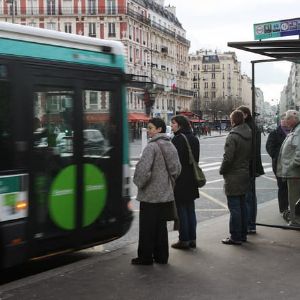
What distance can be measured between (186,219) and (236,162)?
3.24 ft

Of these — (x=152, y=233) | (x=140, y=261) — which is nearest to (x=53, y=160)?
(x=152, y=233)

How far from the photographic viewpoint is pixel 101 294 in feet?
17.4

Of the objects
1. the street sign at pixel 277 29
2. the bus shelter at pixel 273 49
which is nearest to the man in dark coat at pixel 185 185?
the bus shelter at pixel 273 49

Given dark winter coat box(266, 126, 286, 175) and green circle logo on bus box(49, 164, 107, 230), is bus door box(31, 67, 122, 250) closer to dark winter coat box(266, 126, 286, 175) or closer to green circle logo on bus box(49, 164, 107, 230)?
green circle logo on bus box(49, 164, 107, 230)

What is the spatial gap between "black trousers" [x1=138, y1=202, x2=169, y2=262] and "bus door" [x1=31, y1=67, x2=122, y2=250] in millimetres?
689

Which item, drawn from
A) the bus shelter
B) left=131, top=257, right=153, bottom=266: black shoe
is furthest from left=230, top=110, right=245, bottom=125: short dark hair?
left=131, top=257, right=153, bottom=266: black shoe

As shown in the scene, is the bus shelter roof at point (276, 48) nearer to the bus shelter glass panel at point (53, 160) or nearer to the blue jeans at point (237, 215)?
the blue jeans at point (237, 215)

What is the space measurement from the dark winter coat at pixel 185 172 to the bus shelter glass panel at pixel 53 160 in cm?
139

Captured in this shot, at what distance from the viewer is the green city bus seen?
568 cm

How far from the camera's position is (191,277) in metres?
5.92

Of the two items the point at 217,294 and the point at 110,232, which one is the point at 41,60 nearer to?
the point at 110,232

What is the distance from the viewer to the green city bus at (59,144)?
18.6ft

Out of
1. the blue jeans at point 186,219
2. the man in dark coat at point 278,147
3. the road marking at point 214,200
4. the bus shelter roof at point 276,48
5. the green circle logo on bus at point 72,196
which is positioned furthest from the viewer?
the road marking at point 214,200

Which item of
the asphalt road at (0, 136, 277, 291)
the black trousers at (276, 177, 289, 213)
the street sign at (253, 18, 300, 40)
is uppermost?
the street sign at (253, 18, 300, 40)
